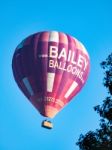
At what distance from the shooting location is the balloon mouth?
58.4 m

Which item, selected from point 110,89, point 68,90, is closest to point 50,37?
point 68,90

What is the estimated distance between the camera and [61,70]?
58.6 meters

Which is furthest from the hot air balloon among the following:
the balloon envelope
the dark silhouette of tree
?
the dark silhouette of tree

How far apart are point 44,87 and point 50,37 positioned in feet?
16.4

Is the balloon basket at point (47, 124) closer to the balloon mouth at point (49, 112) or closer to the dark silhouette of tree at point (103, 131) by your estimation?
the balloon mouth at point (49, 112)

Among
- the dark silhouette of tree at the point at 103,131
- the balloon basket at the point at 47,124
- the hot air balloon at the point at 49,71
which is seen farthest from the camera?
the hot air balloon at the point at 49,71

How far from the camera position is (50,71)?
58562 millimetres

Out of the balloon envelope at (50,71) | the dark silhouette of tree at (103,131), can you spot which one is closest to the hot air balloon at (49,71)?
the balloon envelope at (50,71)

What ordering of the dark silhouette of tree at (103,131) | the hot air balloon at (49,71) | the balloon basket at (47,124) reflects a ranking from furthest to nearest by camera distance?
the hot air balloon at (49,71)
the balloon basket at (47,124)
the dark silhouette of tree at (103,131)

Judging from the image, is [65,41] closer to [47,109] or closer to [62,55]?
[62,55]

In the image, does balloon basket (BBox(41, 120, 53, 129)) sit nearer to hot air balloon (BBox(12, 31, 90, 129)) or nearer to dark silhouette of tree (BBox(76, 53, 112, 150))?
hot air balloon (BBox(12, 31, 90, 129))

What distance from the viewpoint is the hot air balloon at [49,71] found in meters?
58.3

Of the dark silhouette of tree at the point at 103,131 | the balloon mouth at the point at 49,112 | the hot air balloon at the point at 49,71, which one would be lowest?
the dark silhouette of tree at the point at 103,131

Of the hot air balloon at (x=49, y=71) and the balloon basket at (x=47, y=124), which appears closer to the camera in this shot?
the balloon basket at (x=47, y=124)
